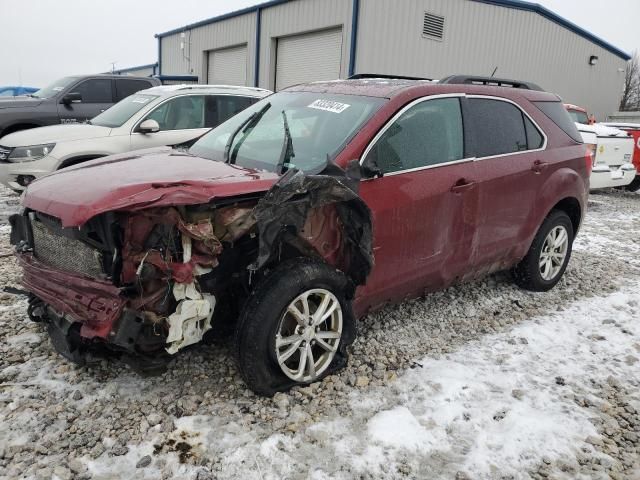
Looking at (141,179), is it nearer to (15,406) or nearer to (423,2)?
(15,406)

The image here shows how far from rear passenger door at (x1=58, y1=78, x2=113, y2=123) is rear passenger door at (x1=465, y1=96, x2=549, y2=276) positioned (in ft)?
25.3

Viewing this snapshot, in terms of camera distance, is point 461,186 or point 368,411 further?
point 461,186

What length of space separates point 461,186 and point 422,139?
17.3 inches

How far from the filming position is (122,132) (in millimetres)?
6938

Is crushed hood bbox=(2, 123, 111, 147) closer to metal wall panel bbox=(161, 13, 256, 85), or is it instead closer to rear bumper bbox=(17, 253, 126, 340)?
rear bumper bbox=(17, 253, 126, 340)

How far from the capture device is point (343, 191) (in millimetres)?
2863

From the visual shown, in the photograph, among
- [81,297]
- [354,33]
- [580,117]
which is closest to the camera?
[81,297]

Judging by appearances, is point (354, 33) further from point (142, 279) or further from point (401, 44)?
point (142, 279)

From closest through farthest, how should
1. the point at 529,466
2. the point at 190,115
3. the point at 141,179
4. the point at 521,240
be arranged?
the point at 529,466
the point at 141,179
the point at 521,240
the point at 190,115

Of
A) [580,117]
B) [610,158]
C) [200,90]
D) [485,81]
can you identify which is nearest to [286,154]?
[485,81]

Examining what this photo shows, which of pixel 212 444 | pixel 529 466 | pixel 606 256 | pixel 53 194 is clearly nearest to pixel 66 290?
pixel 53 194

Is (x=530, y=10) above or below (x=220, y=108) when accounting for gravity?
above

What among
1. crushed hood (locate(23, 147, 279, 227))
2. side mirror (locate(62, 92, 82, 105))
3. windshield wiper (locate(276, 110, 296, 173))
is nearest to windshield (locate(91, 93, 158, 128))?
side mirror (locate(62, 92, 82, 105))

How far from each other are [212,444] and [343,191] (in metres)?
1.46
